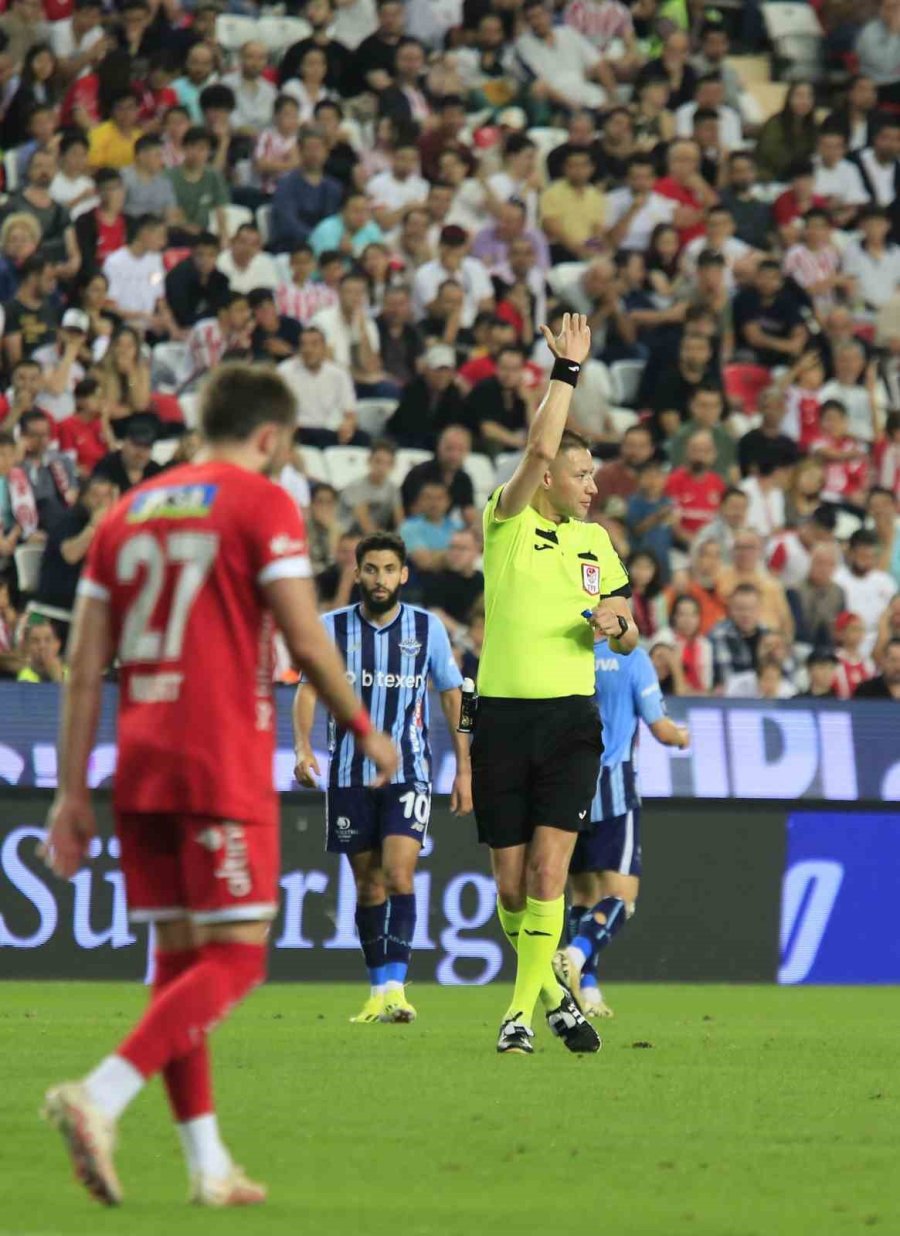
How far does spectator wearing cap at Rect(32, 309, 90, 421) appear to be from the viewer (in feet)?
61.0

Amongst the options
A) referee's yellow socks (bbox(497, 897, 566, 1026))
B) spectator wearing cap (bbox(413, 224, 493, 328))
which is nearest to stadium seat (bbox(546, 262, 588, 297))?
spectator wearing cap (bbox(413, 224, 493, 328))

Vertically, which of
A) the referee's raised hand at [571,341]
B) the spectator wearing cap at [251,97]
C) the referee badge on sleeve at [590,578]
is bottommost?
the referee badge on sleeve at [590,578]

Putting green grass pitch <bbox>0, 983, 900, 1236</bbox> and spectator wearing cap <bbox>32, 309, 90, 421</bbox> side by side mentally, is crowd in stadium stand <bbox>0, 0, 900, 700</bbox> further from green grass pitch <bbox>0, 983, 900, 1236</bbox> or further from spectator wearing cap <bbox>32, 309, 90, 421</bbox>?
green grass pitch <bbox>0, 983, 900, 1236</bbox>

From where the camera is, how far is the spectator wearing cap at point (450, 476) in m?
18.6

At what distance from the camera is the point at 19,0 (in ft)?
70.3

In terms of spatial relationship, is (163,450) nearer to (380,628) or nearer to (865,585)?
(865,585)

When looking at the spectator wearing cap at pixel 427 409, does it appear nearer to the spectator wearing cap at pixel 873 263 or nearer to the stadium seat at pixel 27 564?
the stadium seat at pixel 27 564

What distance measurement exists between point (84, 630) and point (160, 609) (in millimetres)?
211

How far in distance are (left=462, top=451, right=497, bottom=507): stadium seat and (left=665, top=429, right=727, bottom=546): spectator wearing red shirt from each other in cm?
138

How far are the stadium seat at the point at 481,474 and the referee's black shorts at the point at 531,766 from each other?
9.69 m

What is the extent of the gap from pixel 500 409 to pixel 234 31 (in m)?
5.12

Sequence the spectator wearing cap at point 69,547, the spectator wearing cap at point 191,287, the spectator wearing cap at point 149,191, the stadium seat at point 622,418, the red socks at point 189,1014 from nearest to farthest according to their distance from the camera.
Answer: the red socks at point 189,1014 < the spectator wearing cap at point 69,547 < the spectator wearing cap at point 191,287 < the spectator wearing cap at point 149,191 < the stadium seat at point 622,418

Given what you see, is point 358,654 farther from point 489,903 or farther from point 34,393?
point 34,393

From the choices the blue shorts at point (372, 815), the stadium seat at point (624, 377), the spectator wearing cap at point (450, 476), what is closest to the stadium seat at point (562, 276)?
the stadium seat at point (624, 377)
